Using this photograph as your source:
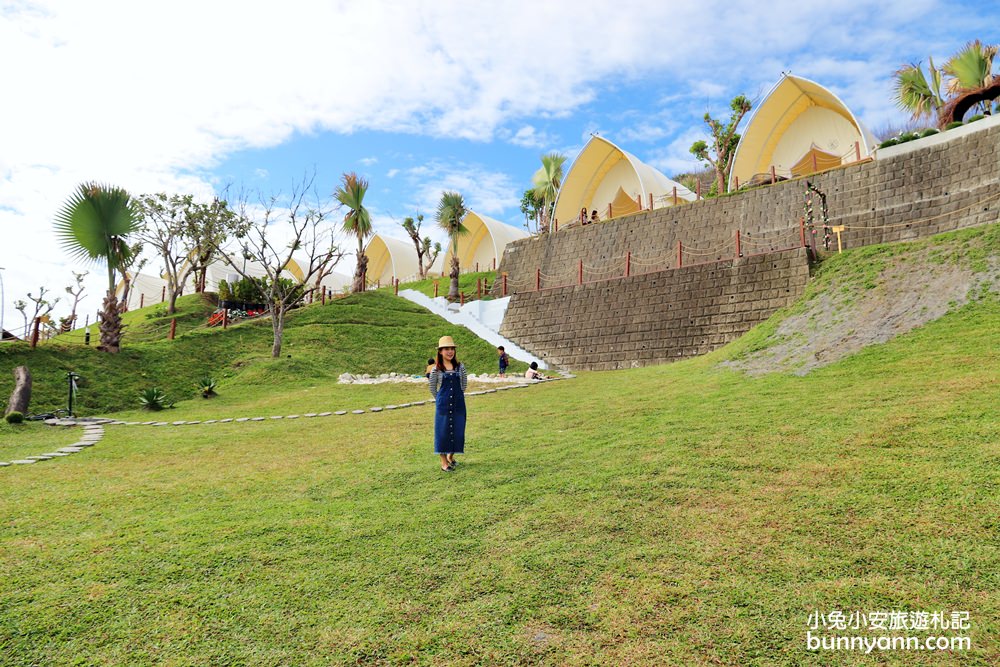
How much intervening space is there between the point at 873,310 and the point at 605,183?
2571cm

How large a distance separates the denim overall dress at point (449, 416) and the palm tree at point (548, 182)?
30.2 metres

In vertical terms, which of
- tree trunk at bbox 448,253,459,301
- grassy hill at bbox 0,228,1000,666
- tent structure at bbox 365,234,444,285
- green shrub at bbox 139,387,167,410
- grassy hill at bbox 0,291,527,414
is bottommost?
grassy hill at bbox 0,228,1000,666

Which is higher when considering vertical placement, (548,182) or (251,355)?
(548,182)

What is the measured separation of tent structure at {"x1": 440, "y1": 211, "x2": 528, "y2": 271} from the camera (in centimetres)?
4350

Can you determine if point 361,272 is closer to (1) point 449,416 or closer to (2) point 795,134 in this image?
(2) point 795,134

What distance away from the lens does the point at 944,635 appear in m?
2.70

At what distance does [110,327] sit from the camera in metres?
17.2

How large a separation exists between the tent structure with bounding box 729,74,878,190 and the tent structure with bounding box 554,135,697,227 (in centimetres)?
473

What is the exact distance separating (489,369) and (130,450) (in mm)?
12051

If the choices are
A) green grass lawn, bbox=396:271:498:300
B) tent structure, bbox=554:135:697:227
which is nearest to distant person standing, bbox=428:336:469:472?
green grass lawn, bbox=396:271:498:300

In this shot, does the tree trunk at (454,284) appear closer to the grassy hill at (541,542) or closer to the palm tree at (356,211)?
the palm tree at (356,211)

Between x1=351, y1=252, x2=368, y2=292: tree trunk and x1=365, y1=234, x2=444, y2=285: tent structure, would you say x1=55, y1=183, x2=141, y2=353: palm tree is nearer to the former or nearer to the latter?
x1=351, y1=252, x2=368, y2=292: tree trunk

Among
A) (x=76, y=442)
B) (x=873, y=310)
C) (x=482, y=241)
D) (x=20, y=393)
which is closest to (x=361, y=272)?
(x=482, y=241)

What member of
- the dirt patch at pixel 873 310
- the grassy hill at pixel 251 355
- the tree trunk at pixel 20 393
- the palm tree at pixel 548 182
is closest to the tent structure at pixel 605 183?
Answer: the palm tree at pixel 548 182
